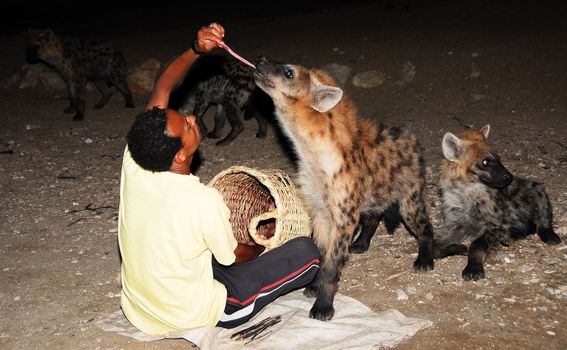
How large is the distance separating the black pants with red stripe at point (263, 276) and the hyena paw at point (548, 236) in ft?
4.42

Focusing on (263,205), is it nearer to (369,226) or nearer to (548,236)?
(369,226)

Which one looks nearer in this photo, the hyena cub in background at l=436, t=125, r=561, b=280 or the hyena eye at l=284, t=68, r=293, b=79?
the hyena eye at l=284, t=68, r=293, b=79

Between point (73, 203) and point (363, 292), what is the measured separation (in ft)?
7.05

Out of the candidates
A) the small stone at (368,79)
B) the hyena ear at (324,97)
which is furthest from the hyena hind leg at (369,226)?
the small stone at (368,79)

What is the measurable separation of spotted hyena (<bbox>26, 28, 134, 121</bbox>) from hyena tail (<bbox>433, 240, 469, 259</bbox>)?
4.19 metres

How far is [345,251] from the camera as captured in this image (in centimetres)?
285

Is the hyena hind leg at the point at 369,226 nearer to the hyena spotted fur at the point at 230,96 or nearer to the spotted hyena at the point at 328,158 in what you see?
the spotted hyena at the point at 328,158

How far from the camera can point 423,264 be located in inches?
123

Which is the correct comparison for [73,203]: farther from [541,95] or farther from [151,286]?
[541,95]

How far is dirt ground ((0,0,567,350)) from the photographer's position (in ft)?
9.06

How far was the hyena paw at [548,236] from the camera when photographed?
129 inches

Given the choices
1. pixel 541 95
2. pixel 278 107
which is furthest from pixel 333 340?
pixel 541 95

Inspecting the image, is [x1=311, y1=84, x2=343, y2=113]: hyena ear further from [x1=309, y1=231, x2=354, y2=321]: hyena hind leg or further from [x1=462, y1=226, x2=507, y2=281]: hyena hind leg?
[x1=462, y1=226, x2=507, y2=281]: hyena hind leg

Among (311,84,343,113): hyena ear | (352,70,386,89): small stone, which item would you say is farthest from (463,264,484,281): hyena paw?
(352,70,386,89): small stone
